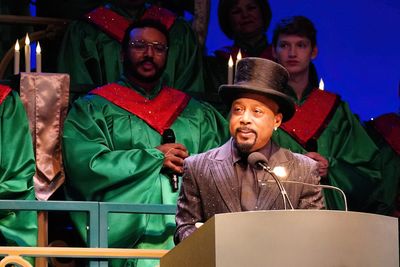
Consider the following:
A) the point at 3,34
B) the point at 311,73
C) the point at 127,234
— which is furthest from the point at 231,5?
the point at 127,234

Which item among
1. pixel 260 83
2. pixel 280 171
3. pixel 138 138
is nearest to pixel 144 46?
pixel 138 138

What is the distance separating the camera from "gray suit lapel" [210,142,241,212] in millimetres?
4480

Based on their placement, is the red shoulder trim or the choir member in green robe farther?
the red shoulder trim

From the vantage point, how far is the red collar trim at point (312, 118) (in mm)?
6965

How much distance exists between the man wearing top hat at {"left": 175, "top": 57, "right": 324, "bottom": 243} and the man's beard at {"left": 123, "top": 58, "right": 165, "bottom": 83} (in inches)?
84.7

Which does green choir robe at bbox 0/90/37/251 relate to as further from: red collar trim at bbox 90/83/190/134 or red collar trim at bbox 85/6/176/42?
red collar trim at bbox 85/6/176/42

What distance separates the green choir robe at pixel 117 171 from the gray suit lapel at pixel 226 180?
1.63m

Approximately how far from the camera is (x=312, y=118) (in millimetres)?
7086

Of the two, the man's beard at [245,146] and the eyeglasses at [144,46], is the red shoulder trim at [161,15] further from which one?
the man's beard at [245,146]

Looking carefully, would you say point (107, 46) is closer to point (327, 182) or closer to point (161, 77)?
point (161, 77)

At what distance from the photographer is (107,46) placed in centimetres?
722

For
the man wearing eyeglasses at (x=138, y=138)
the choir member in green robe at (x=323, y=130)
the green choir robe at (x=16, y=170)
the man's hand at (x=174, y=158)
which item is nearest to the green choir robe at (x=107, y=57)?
the man wearing eyeglasses at (x=138, y=138)

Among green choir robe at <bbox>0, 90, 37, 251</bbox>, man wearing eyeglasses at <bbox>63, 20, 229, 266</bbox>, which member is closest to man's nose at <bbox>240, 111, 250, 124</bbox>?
man wearing eyeglasses at <bbox>63, 20, 229, 266</bbox>

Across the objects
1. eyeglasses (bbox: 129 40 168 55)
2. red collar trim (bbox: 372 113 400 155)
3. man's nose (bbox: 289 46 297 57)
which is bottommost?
red collar trim (bbox: 372 113 400 155)
